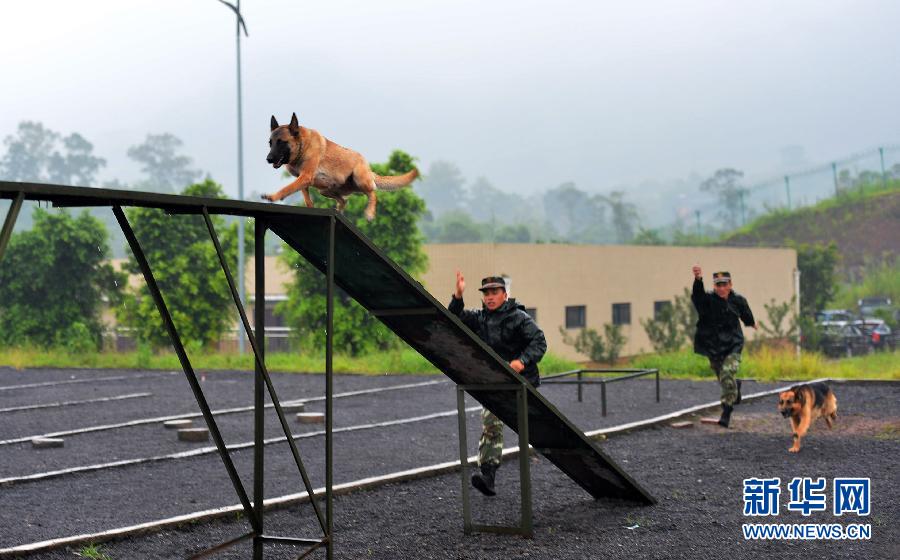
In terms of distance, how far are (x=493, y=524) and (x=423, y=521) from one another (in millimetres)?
608

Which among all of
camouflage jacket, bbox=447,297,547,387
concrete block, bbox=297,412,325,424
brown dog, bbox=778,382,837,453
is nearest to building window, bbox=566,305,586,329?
concrete block, bbox=297,412,325,424

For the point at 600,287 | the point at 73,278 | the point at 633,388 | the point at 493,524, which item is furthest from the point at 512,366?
the point at 600,287

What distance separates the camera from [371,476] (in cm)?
1144

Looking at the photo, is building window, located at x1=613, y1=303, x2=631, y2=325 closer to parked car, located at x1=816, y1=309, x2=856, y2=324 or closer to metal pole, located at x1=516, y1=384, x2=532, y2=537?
parked car, located at x1=816, y1=309, x2=856, y2=324

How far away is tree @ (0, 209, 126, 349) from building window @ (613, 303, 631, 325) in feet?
65.2

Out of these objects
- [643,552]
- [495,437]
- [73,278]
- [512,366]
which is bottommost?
[643,552]

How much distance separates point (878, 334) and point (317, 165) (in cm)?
3681

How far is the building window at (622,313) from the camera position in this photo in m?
44.2

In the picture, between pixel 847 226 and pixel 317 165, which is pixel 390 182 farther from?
pixel 847 226

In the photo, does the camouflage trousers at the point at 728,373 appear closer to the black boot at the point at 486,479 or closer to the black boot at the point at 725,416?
the black boot at the point at 725,416

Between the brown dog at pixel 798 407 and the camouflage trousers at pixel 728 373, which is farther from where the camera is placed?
the camouflage trousers at pixel 728 373

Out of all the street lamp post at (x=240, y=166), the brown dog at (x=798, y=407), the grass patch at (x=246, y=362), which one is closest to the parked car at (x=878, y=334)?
the grass patch at (x=246, y=362)

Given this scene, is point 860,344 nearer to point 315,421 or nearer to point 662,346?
point 662,346

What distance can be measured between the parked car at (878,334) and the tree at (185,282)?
2349 cm
